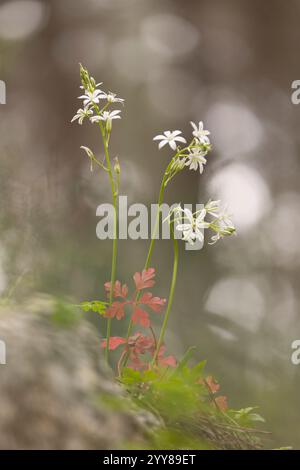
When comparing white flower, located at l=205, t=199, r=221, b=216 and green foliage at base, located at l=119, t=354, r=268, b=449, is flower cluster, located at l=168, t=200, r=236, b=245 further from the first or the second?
green foliage at base, located at l=119, t=354, r=268, b=449

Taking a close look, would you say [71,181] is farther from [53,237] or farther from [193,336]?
[193,336]

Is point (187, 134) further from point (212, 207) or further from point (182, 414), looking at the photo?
point (182, 414)

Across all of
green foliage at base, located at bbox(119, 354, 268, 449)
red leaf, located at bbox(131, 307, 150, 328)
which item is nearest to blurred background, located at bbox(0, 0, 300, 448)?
red leaf, located at bbox(131, 307, 150, 328)

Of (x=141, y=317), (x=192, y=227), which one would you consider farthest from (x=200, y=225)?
(x=141, y=317)

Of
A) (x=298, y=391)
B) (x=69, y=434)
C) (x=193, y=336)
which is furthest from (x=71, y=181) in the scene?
(x=69, y=434)

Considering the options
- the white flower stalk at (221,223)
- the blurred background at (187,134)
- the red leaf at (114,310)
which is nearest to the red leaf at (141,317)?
the red leaf at (114,310)
